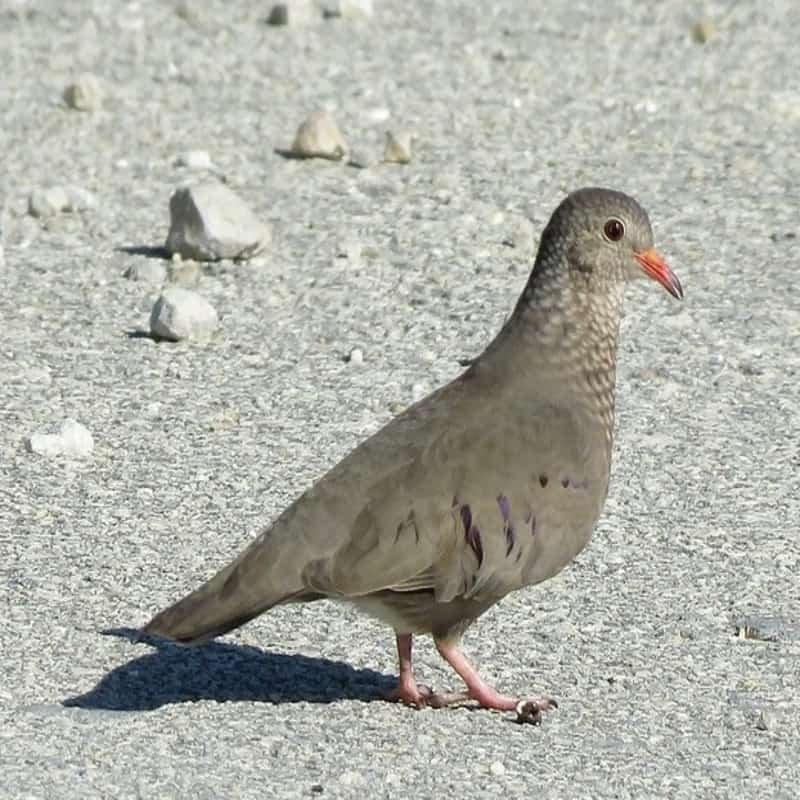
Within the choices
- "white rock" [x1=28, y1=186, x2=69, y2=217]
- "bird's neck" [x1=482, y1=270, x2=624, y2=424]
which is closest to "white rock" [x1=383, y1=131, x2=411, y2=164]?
"white rock" [x1=28, y1=186, x2=69, y2=217]

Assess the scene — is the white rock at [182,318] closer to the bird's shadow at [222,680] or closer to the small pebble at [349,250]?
the small pebble at [349,250]

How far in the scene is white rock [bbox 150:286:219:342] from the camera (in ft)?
30.7

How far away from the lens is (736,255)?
10430 mm

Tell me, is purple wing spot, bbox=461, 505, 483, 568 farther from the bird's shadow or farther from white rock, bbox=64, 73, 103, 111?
white rock, bbox=64, 73, 103, 111

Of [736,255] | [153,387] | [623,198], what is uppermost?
[623,198]

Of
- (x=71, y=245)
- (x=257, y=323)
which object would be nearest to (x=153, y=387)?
(x=257, y=323)

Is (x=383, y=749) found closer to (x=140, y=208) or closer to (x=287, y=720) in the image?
(x=287, y=720)

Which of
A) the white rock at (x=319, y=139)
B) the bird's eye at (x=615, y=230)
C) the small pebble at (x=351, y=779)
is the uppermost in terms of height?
the bird's eye at (x=615, y=230)

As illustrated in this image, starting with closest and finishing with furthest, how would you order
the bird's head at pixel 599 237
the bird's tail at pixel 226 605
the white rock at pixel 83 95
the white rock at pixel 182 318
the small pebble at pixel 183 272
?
the bird's tail at pixel 226 605 < the bird's head at pixel 599 237 < the white rock at pixel 182 318 < the small pebble at pixel 183 272 < the white rock at pixel 83 95

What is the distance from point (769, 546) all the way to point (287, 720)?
200cm

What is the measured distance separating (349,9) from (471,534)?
8752mm

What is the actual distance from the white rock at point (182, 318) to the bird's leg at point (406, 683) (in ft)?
10.1

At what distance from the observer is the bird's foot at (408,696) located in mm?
6523

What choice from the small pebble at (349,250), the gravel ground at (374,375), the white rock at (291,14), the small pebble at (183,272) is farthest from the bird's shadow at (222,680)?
the white rock at (291,14)
